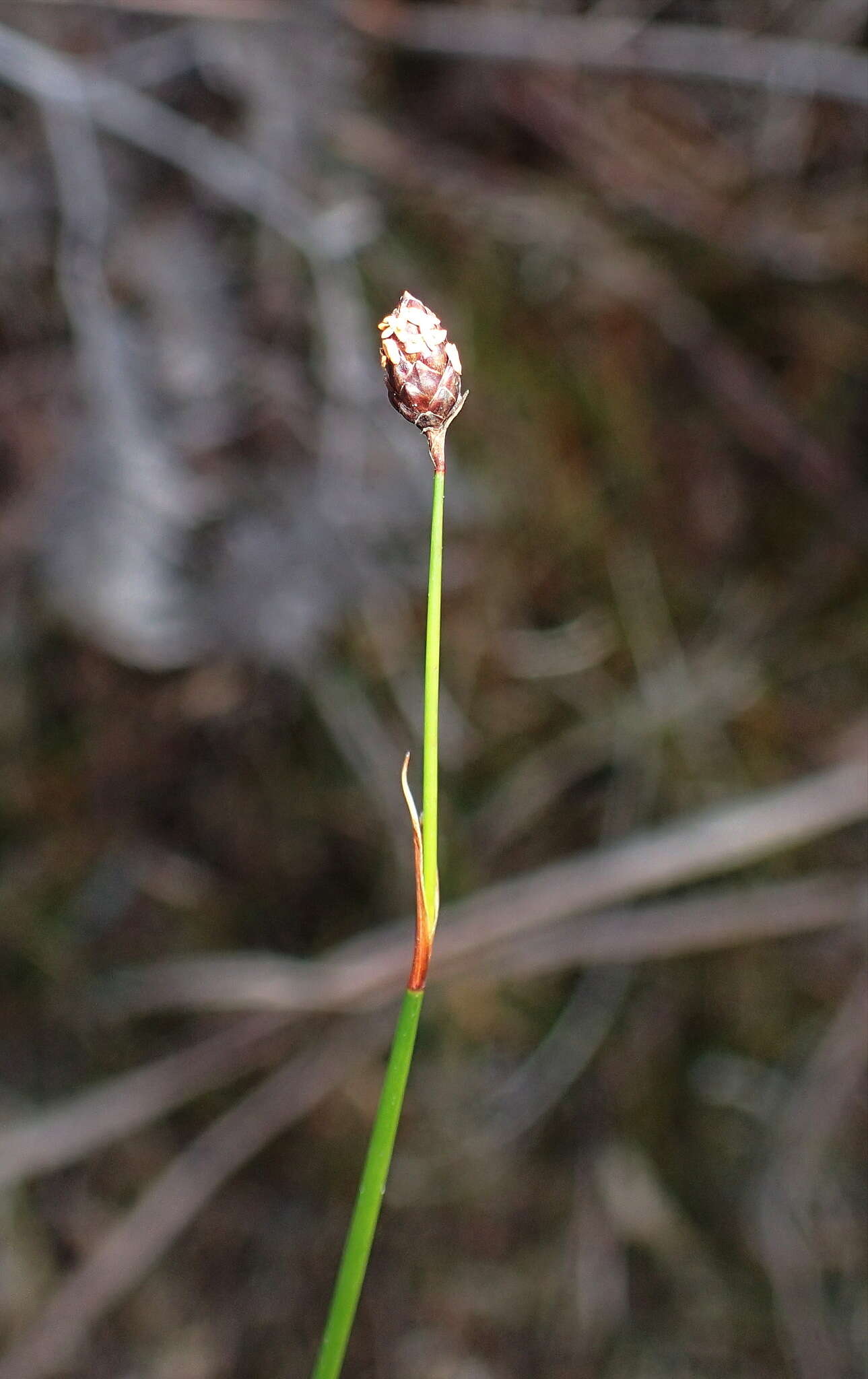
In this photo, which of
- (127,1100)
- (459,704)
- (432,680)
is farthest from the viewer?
(459,704)

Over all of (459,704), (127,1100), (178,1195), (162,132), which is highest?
(162,132)

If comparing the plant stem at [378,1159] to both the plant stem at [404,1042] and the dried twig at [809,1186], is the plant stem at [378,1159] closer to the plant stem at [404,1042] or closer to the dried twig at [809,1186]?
the plant stem at [404,1042]

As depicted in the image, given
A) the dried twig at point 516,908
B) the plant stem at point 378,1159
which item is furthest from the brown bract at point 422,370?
the dried twig at point 516,908

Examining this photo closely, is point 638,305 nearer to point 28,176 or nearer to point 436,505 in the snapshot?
point 28,176

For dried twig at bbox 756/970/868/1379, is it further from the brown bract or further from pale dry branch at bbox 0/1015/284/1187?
the brown bract

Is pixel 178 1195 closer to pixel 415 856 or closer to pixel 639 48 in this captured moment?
pixel 415 856

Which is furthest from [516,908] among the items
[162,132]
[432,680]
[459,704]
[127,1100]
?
[432,680]

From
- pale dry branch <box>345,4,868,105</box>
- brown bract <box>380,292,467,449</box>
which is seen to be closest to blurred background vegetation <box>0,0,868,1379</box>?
pale dry branch <box>345,4,868,105</box>

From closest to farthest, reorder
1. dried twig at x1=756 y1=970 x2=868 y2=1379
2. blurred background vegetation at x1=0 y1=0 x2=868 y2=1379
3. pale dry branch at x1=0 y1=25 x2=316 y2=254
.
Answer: pale dry branch at x1=0 y1=25 x2=316 y2=254 → blurred background vegetation at x1=0 y1=0 x2=868 y2=1379 → dried twig at x1=756 y1=970 x2=868 y2=1379
